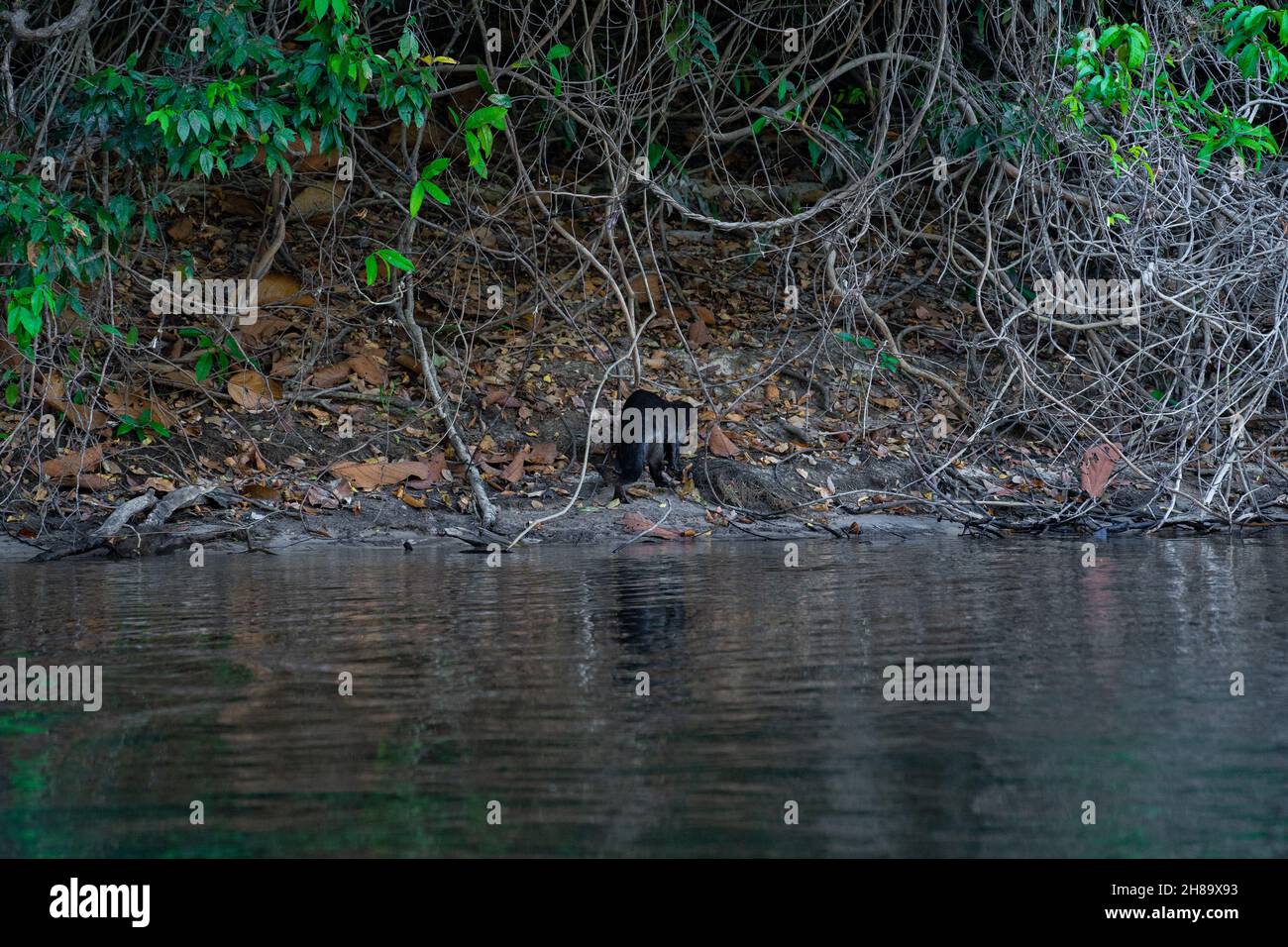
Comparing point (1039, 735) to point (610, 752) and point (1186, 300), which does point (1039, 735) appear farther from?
point (1186, 300)

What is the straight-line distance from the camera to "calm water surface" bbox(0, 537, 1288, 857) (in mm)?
2203

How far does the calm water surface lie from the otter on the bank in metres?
2.62

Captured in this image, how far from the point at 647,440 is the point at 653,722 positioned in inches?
198

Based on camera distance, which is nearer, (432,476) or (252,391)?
(432,476)

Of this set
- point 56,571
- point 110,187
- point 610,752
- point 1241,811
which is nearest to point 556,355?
point 110,187

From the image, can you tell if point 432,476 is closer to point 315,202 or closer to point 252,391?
point 252,391

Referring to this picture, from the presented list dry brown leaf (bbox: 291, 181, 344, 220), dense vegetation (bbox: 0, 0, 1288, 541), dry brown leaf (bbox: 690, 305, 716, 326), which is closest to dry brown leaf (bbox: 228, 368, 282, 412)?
dense vegetation (bbox: 0, 0, 1288, 541)

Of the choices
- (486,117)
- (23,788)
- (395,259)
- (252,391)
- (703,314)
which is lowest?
(23,788)

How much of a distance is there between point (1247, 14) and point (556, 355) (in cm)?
477

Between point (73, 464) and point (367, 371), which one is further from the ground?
point (367, 371)

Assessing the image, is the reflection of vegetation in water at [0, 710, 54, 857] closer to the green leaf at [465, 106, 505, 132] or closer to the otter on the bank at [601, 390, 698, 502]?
the green leaf at [465, 106, 505, 132]

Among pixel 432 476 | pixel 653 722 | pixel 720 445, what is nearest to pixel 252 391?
pixel 432 476

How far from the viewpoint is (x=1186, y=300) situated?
8.59 meters

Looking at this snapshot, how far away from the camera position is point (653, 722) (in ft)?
9.62
